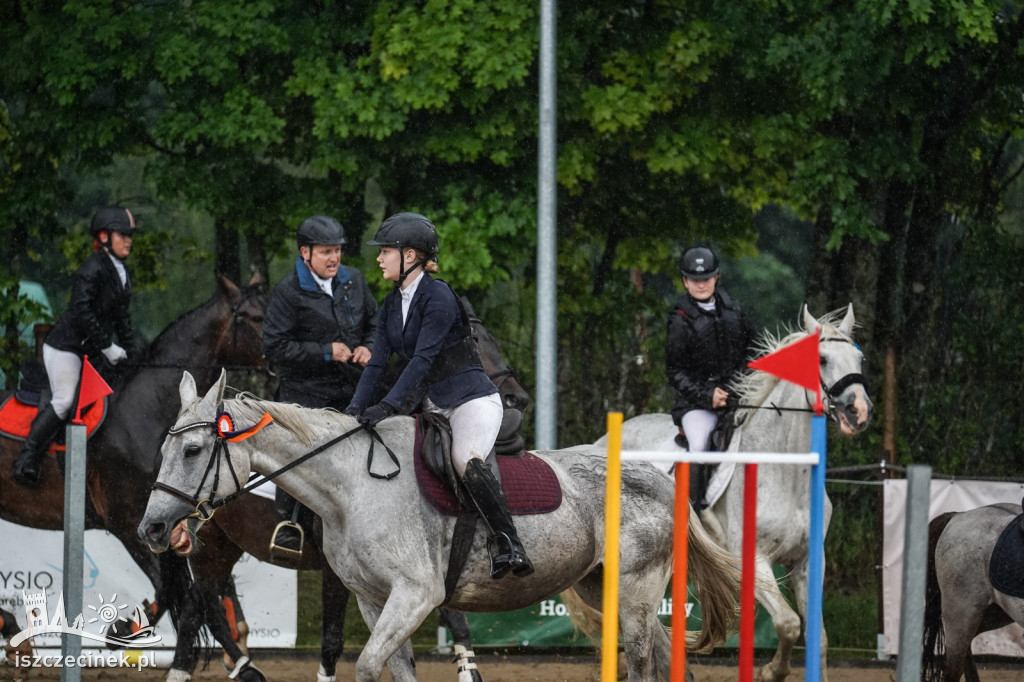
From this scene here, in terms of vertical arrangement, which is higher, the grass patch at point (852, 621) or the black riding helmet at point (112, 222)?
the black riding helmet at point (112, 222)

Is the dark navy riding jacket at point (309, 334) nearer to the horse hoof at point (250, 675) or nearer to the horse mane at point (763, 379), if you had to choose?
the horse hoof at point (250, 675)

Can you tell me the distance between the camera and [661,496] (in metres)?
7.23

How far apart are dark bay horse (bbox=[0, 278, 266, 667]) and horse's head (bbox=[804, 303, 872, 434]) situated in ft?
12.1

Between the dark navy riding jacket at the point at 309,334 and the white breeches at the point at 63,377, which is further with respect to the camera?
the white breeches at the point at 63,377

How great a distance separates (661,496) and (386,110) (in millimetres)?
6943

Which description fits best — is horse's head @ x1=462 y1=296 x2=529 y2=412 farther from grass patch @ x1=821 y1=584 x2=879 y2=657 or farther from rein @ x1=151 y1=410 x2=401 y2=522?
grass patch @ x1=821 y1=584 x2=879 y2=657

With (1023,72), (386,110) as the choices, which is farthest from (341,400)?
(1023,72)

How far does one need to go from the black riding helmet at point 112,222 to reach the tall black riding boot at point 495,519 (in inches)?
158

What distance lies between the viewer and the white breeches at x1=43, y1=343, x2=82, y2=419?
9.17 m

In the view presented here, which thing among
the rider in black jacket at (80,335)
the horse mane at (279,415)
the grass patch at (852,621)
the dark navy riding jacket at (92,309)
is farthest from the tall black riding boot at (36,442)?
the grass patch at (852,621)

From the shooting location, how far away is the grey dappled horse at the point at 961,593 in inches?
301

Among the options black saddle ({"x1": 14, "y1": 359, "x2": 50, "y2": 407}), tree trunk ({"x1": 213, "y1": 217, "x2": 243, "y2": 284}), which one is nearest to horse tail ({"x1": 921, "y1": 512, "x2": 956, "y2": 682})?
black saddle ({"x1": 14, "y1": 359, "x2": 50, "y2": 407})

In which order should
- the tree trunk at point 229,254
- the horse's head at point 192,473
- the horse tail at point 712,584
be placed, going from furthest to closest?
the tree trunk at point 229,254, the horse tail at point 712,584, the horse's head at point 192,473

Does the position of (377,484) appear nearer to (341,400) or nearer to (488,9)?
(341,400)
